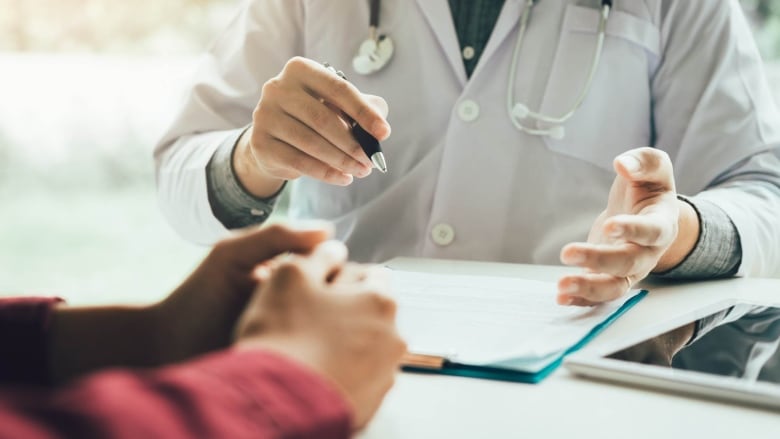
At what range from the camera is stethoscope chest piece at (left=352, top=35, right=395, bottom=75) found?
1197 millimetres

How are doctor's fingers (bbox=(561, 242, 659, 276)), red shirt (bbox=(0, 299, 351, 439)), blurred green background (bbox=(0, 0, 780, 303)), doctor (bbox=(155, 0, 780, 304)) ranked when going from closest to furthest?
red shirt (bbox=(0, 299, 351, 439)), doctor's fingers (bbox=(561, 242, 659, 276)), doctor (bbox=(155, 0, 780, 304)), blurred green background (bbox=(0, 0, 780, 303))

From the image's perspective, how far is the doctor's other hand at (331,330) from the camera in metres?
0.48

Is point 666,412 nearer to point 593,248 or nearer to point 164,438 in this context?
point 593,248

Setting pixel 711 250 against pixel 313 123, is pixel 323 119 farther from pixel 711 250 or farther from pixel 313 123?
pixel 711 250

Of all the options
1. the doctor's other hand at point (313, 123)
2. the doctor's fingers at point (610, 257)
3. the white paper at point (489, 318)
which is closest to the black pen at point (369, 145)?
the doctor's other hand at point (313, 123)

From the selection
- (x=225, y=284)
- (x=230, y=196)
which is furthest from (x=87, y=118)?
(x=225, y=284)

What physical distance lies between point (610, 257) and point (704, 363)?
171 millimetres

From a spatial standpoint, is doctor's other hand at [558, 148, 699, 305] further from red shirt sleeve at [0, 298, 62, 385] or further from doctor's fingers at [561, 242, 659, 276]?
red shirt sleeve at [0, 298, 62, 385]

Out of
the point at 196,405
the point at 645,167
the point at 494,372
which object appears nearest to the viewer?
the point at 196,405

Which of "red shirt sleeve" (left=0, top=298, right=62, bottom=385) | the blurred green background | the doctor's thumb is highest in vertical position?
"red shirt sleeve" (left=0, top=298, right=62, bottom=385)

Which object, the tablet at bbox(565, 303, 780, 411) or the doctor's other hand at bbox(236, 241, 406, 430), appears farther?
the tablet at bbox(565, 303, 780, 411)

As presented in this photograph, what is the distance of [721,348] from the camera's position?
681mm

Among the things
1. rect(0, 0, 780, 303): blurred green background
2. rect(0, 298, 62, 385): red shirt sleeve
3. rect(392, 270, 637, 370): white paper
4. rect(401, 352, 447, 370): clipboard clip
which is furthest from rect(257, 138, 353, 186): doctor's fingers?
rect(0, 0, 780, 303): blurred green background

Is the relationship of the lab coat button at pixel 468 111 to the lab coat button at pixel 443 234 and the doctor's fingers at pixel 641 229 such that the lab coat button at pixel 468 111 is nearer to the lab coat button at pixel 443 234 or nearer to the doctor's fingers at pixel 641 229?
the lab coat button at pixel 443 234
